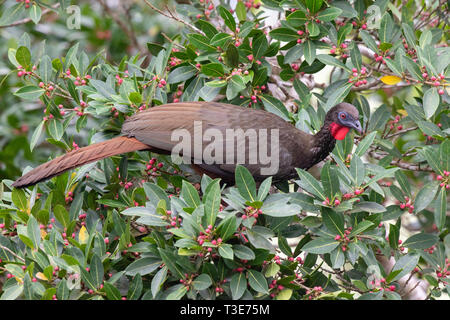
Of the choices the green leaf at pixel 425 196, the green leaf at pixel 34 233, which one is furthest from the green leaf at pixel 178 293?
the green leaf at pixel 425 196

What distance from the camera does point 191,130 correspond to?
4027 millimetres

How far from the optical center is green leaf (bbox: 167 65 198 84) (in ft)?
13.5

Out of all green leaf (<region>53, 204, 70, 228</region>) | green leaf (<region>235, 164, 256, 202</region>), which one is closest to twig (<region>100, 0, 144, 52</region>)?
green leaf (<region>53, 204, 70, 228</region>)

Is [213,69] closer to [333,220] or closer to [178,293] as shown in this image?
[333,220]

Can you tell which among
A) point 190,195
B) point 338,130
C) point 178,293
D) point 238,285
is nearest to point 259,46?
point 338,130

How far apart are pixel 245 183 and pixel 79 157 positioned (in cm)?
121

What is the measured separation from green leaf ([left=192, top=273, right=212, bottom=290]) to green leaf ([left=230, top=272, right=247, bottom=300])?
5.0 inches

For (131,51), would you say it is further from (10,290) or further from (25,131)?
(10,290)

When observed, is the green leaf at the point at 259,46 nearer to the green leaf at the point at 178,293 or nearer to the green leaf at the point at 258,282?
the green leaf at the point at 258,282

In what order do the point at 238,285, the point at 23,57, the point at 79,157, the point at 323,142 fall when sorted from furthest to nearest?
the point at 323,142
the point at 23,57
the point at 79,157
the point at 238,285

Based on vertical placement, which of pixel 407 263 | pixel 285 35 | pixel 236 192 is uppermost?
pixel 285 35

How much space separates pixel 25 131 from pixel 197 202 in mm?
3415

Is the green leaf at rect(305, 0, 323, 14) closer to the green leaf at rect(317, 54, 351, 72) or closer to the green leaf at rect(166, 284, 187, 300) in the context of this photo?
the green leaf at rect(317, 54, 351, 72)

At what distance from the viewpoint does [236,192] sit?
10.6 ft
